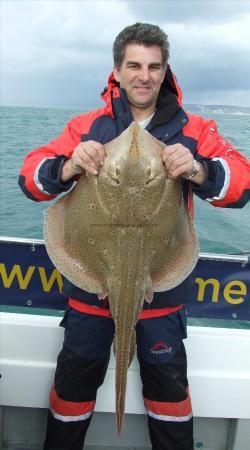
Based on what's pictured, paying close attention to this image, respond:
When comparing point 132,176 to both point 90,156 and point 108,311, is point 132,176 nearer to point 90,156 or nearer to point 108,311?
point 90,156

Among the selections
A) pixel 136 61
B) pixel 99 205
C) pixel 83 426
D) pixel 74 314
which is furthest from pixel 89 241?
pixel 83 426

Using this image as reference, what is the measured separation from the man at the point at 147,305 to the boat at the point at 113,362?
32 cm

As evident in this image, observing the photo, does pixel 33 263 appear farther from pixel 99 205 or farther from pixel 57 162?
pixel 99 205

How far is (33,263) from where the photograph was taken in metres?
3.81

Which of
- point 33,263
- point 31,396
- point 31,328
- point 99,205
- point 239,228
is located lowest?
point 239,228

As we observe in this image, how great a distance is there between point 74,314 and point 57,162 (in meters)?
1.03

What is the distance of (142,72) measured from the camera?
2.84 meters

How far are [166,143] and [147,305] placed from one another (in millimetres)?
1034

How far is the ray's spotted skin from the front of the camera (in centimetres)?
221

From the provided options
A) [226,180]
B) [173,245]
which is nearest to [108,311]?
[173,245]

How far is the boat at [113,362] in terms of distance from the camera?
3439 millimetres

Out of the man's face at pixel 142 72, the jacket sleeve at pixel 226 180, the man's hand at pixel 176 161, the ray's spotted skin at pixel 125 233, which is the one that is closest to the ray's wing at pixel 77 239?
the ray's spotted skin at pixel 125 233

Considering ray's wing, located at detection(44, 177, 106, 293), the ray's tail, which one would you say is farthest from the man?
the ray's tail

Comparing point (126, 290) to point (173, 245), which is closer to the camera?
point (126, 290)
